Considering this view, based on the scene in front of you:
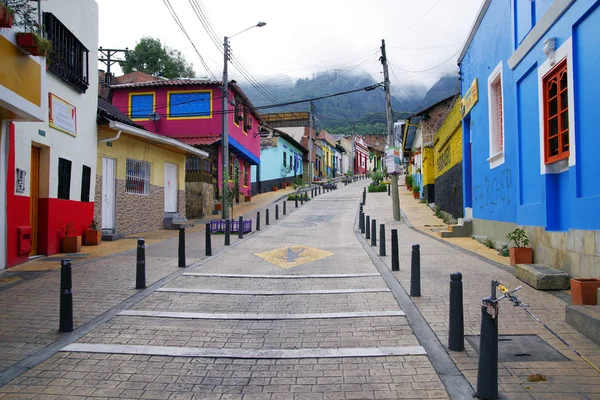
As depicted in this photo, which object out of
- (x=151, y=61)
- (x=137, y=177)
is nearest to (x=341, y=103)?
(x=151, y=61)

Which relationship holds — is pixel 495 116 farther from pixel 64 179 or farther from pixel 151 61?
pixel 151 61

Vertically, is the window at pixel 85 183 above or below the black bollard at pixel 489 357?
above

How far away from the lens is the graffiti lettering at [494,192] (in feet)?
34.3

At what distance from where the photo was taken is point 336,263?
991 centimetres

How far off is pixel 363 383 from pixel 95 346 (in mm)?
2910

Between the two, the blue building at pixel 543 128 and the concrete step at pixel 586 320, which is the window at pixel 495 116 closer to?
the blue building at pixel 543 128

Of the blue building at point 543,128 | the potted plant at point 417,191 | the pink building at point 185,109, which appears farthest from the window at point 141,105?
the blue building at point 543,128

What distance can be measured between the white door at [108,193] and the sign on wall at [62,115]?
7.71 feet

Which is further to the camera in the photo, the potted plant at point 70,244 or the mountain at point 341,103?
the mountain at point 341,103

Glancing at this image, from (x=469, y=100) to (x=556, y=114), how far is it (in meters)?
6.81

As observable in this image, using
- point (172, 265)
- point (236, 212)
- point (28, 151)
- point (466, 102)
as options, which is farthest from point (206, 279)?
point (236, 212)

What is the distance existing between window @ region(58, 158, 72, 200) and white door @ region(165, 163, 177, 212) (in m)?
7.08

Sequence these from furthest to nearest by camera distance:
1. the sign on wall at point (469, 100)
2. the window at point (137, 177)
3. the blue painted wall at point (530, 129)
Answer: the window at point (137, 177)
the sign on wall at point (469, 100)
the blue painted wall at point (530, 129)

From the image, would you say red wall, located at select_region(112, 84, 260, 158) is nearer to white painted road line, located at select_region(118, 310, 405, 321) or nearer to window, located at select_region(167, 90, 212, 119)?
window, located at select_region(167, 90, 212, 119)
